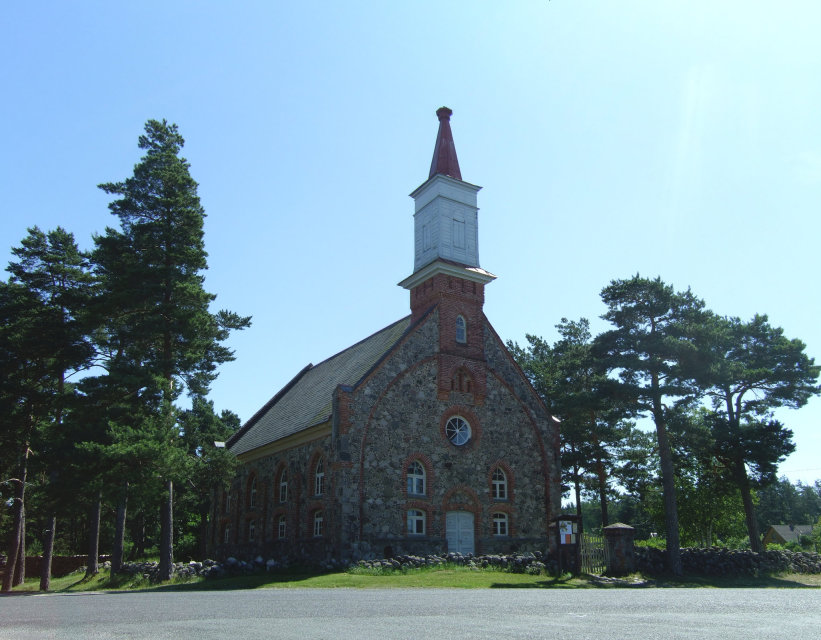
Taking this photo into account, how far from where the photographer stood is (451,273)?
32.4 metres

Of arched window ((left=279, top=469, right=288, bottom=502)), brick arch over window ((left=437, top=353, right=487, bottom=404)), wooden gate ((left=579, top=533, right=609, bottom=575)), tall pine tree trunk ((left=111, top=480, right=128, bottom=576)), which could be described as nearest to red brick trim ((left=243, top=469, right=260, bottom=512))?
arched window ((left=279, top=469, right=288, bottom=502))

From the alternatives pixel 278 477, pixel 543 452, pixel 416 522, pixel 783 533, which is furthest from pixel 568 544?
pixel 783 533

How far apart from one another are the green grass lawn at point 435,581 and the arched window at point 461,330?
11364mm

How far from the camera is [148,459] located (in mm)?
23406

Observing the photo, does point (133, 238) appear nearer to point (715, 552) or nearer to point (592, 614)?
point (592, 614)

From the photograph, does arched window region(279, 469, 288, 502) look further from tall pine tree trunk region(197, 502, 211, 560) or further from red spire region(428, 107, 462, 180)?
red spire region(428, 107, 462, 180)

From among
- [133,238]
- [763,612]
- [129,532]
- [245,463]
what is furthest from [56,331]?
[763,612]

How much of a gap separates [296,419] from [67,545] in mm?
36669

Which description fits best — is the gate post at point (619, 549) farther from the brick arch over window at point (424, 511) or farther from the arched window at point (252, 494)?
the arched window at point (252, 494)

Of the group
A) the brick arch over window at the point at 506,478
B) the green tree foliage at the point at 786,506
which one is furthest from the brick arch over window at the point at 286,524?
the green tree foliage at the point at 786,506

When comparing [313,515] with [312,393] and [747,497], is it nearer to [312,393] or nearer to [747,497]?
[312,393]

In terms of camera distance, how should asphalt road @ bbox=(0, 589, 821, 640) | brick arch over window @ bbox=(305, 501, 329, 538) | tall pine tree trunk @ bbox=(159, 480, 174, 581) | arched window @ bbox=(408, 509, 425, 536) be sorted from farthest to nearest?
brick arch over window @ bbox=(305, 501, 329, 538)
arched window @ bbox=(408, 509, 425, 536)
tall pine tree trunk @ bbox=(159, 480, 174, 581)
asphalt road @ bbox=(0, 589, 821, 640)

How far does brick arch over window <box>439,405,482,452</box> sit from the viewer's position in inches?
1196

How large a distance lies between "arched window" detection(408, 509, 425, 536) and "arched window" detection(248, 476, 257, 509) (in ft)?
38.3
